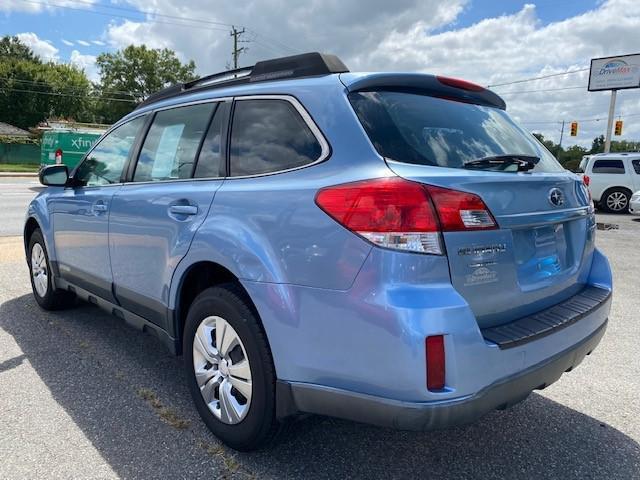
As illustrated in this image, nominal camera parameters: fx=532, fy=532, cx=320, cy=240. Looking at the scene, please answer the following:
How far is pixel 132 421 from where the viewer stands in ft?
9.76

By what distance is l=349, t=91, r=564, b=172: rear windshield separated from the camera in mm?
2305

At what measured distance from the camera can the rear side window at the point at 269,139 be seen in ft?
8.05

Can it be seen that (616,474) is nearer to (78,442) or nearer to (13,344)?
(78,442)

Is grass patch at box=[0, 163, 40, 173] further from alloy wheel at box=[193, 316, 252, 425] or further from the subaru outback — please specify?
alloy wheel at box=[193, 316, 252, 425]

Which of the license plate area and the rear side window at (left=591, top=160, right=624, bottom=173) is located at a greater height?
the license plate area

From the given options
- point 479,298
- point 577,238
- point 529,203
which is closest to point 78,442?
point 479,298

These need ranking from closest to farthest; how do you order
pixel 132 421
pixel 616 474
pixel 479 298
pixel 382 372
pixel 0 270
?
pixel 382 372 → pixel 479 298 → pixel 616 474 → pixel 132 421 → pixel 0 270

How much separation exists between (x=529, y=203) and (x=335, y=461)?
5.09ft

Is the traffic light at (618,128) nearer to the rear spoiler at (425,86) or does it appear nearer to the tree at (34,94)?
the rear spoiler at (425,86)

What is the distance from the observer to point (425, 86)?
105 inches

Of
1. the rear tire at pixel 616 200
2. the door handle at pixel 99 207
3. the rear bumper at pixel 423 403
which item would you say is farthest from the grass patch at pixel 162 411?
the rear tire at pixel 616 200

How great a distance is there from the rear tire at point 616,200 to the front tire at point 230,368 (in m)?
17.7

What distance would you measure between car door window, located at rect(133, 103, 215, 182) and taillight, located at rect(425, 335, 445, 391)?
5.93 feet

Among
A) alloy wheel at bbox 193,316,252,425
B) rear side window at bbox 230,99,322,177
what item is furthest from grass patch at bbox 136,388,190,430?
rear side window at bbox 230,99,322,177
